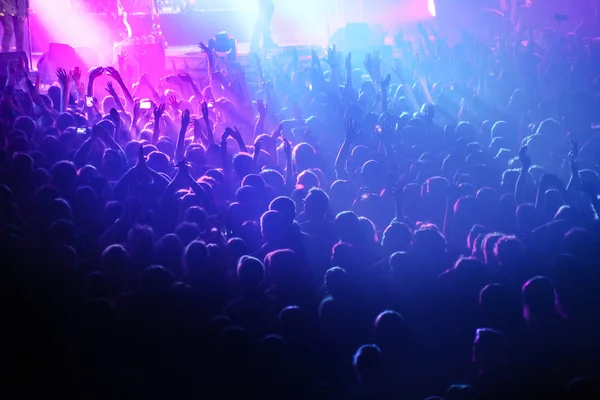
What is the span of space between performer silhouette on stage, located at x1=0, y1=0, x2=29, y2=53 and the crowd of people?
221 inches

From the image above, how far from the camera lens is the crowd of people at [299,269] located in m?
2.41

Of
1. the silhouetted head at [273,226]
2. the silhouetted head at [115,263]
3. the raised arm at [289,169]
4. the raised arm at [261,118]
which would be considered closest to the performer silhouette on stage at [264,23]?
the raised arm at [261,118]

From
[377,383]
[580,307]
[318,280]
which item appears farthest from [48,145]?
[580,307]

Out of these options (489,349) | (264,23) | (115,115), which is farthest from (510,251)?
(264,23)

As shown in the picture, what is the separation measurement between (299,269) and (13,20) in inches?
364

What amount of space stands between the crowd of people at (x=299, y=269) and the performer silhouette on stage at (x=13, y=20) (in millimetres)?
5602

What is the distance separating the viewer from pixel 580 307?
2.65 m

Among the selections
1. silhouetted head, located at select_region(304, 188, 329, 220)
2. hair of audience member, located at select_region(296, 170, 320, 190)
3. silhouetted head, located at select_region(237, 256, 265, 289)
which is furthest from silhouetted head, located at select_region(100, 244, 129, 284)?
hair of audience member, located at select_region(296, 170, 320, 190)

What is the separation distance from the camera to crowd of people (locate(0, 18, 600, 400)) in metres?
2.41

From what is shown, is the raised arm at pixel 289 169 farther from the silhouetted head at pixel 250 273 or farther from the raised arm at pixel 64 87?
the raised arm at pixel 64 87

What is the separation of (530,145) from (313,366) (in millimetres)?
3420

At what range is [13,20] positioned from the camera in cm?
995

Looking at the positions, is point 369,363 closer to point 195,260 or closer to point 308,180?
point 195,260

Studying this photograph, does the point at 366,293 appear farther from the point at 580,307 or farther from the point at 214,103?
the point at 214,103
